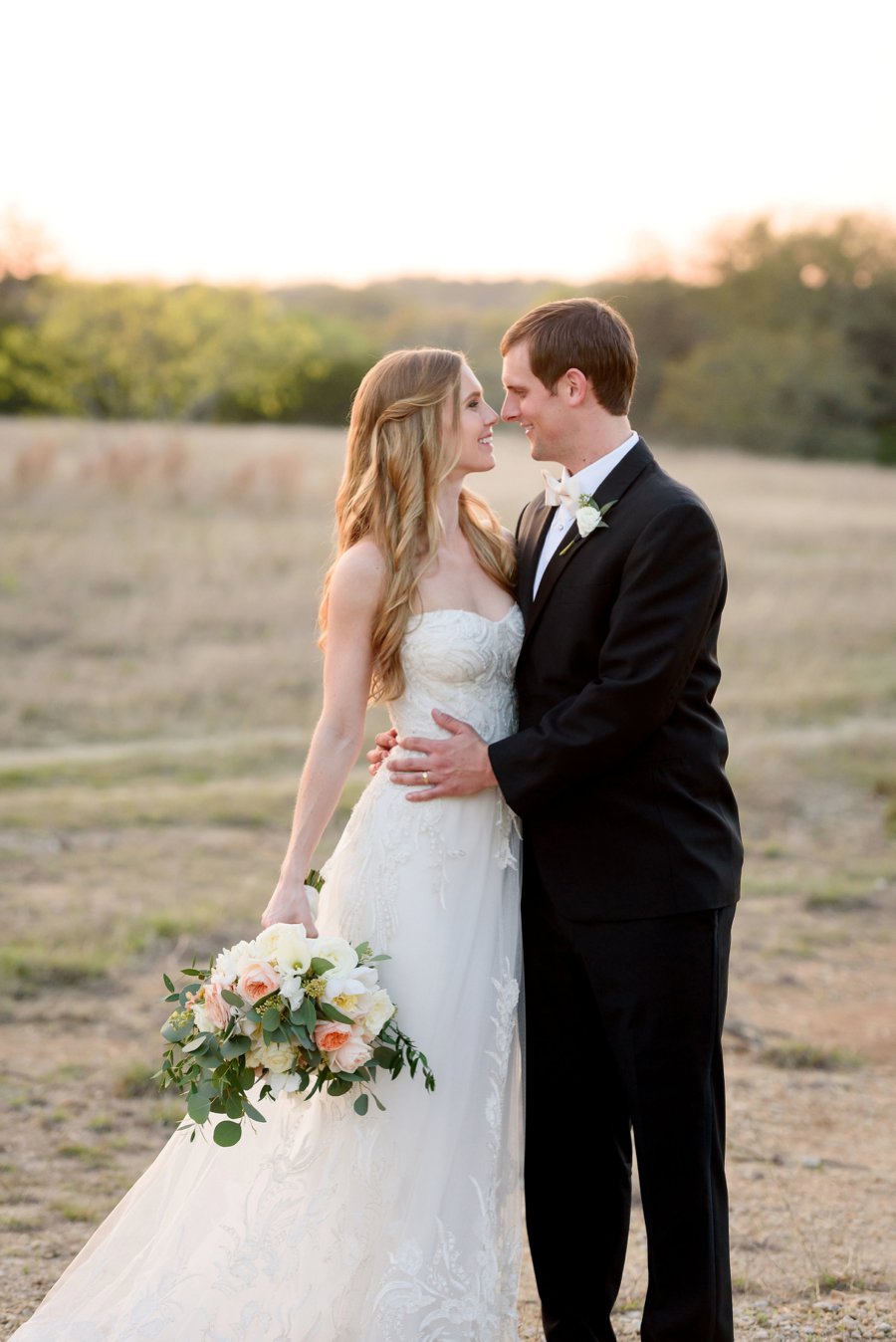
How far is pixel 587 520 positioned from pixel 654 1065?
1237mm

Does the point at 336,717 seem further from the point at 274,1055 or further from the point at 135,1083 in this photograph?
the point at 135,1083

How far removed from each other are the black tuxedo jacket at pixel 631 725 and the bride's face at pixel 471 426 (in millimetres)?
371

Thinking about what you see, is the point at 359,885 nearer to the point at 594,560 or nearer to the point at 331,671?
the point at 331,671

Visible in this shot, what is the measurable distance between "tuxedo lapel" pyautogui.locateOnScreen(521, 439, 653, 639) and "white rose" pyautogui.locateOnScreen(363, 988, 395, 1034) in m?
0.91

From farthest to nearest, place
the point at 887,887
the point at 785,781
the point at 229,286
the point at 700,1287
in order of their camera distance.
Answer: the point at 229,286 → the point at 785,781 → the point at 887,887 → the point at 700,1287

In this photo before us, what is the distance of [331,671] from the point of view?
132 inches

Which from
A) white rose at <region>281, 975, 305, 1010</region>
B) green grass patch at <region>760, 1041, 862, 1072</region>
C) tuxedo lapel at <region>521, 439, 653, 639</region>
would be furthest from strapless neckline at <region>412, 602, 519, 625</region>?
green grass patch at <region>760, 1041, 862, 1072</region>

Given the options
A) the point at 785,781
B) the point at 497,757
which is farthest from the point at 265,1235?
the point at 785,781

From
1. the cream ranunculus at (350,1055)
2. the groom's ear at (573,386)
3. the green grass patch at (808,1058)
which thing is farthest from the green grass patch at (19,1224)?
the green grass patch at (808,1058)

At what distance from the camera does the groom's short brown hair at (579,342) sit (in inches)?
128

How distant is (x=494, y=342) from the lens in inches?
1527

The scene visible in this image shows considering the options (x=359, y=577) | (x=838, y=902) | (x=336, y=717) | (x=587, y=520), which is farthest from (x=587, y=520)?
(x=838, y=902)

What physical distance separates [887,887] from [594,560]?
581 centimetres

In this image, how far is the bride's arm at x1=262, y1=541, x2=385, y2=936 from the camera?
3.26 m
